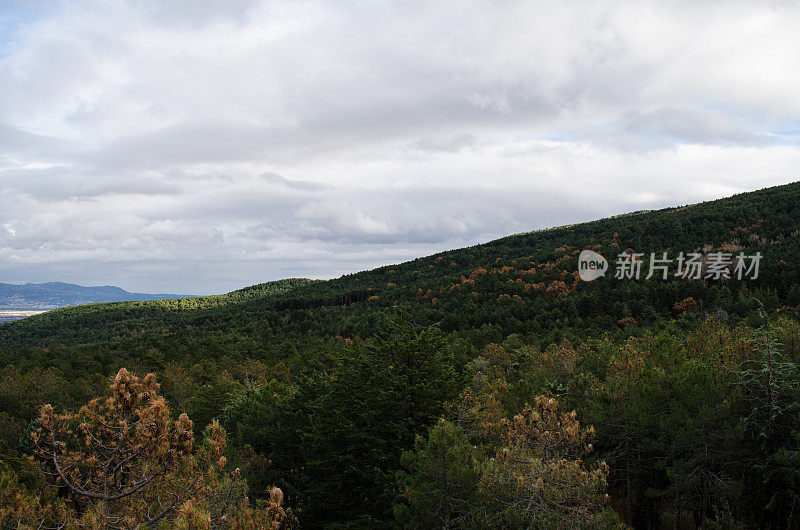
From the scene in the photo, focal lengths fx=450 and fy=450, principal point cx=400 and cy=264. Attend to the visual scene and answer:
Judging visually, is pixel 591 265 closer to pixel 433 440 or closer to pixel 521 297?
pixel 521 297

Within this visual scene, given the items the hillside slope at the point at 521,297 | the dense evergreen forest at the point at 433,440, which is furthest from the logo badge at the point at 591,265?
→ the dense evergreen forest at the point at 433,440

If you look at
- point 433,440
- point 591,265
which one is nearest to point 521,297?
point 591,265

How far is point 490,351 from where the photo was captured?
5859cm

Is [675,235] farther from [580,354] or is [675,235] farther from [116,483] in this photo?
[116,483]

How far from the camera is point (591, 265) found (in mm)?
113625

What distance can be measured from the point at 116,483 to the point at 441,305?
366ft

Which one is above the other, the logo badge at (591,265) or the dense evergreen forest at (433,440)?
the logo badge at (591,265)

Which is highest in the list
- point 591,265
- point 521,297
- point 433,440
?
point 591,265

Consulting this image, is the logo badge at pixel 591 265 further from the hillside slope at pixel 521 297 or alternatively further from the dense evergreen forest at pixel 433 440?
the dense evergreen forest at pixel 433 440

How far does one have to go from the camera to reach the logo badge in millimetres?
106650

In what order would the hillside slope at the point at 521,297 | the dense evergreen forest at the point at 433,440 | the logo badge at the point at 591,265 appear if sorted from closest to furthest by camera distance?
the dense evergreen forest at the point at 433,440 < the hillside slope at the point at 521,297 < the logo badge at the point at 591,265

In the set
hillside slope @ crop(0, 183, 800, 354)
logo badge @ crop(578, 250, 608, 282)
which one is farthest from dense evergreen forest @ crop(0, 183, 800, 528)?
logo badge @ crop(578, 250, 608, 282)

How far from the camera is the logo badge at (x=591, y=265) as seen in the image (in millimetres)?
106650

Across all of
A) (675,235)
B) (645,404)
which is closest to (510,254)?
(675,235)
